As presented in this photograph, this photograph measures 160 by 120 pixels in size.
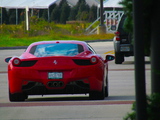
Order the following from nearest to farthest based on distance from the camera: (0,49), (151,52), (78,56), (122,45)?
(151,52)
(78,56)
(122,45)
(0,49)

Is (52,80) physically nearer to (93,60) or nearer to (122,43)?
(93,60)

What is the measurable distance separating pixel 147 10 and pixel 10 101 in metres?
6.05

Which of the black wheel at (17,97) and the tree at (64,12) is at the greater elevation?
the tree at (64,12)

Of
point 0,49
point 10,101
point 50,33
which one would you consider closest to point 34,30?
point 50,33

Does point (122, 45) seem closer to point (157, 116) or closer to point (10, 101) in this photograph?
point (10, 101)

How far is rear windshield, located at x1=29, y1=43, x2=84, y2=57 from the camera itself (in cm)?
1241

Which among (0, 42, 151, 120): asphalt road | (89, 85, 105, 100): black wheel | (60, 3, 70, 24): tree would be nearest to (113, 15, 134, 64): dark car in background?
(0, 42, 151, 120): asphalt road

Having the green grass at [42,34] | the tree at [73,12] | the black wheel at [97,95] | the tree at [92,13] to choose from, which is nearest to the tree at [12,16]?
the tree at [73,12]

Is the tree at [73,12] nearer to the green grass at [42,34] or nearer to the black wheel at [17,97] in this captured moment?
the green grass at [42,34]

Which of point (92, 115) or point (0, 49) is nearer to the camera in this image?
point (92, 115)

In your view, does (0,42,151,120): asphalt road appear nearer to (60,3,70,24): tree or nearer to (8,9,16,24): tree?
(60,3,70,24): tree

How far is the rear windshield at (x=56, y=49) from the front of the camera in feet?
40.7

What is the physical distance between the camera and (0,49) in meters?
39.1

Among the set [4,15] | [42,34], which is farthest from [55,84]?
[4,15]
